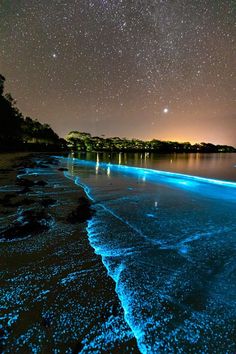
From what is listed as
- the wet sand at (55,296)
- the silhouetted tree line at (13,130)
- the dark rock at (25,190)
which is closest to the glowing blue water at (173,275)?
the wet sand at (55,296)

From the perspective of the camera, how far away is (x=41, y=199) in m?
8.12

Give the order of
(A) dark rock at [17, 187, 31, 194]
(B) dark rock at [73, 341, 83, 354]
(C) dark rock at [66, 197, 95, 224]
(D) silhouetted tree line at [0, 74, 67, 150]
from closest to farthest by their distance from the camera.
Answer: (B) dark rock at [73, 341, 83, 354], (C) dark rock at [66, 197, 95, 224], (A) dark rock at [17, 187, 31, 194], (D) silhouetted tree line at [0, 74, 67, 150]

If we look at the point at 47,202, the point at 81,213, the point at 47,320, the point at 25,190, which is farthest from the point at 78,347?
the point at 25,190

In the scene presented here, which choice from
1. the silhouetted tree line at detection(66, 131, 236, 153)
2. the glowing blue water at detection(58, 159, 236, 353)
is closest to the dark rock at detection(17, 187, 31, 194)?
the glowing blue water at detection(58, 159, 236, 353)

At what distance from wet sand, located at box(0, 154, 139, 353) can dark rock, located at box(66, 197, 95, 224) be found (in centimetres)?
63

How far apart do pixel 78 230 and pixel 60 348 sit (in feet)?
10.3

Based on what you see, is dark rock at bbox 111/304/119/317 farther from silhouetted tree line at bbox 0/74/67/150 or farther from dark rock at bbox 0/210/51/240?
silhouetted tree line at bbox 0/74/67/150

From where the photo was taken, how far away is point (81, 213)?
6.62 meters

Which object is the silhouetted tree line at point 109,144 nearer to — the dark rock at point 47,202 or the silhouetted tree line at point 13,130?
the silhouetted tree line at point 13,130

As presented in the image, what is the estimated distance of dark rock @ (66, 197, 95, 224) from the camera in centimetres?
600

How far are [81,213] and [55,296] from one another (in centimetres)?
381

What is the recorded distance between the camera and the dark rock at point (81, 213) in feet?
19.7

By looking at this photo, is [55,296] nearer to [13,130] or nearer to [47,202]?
[47,202]

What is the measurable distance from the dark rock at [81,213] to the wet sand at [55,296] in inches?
24.7
